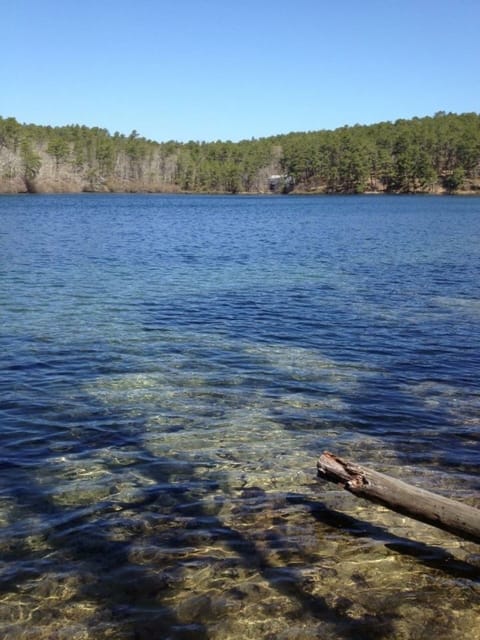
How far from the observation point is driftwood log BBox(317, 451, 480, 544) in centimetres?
539

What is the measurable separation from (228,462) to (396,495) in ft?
12.2

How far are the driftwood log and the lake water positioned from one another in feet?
2.82

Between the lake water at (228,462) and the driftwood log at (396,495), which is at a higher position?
the driftwood log at (396,495)

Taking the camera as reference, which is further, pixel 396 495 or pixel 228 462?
pixel 228 462

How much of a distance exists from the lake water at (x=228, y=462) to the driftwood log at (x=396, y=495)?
2.82ft

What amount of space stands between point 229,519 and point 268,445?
2.50 metres

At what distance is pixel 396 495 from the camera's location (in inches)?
219

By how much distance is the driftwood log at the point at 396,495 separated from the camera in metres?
5.39

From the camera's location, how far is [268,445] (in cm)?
955

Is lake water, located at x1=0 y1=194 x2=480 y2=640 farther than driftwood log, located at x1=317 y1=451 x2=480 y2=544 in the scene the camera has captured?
Yes

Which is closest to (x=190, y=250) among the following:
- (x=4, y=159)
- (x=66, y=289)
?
(x=66, y=289)

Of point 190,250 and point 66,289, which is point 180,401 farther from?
point 190,250

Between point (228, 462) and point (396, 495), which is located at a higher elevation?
point (396, 495)

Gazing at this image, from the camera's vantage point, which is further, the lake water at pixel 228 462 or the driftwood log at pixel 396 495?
the lake water at pixel 228 462
